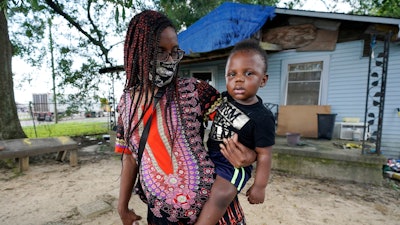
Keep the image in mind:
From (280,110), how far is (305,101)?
79 cm

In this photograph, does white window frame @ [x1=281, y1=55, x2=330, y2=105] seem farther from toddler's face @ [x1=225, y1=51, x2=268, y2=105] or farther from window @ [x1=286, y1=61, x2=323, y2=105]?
toddler's face @ [x1=225, y1=51, x2=268, y2=105]

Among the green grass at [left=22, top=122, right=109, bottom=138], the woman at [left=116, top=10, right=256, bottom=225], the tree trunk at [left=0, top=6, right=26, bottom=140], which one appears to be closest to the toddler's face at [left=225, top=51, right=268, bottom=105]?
the woman at [left=116, top=10, right=256, bottom=225]

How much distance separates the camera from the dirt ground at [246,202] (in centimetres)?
310

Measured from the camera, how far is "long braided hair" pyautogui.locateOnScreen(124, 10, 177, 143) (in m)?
0.98

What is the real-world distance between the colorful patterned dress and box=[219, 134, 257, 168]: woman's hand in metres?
0.10

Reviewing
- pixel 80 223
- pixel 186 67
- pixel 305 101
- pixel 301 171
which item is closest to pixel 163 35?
pixel 80 223

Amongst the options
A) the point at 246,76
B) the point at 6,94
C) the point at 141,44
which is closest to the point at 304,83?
the point at 246,76

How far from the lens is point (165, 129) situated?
976mm

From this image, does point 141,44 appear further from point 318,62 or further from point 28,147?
point 318,62

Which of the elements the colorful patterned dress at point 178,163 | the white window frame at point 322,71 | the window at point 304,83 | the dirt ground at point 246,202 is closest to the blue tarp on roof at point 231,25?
the white window frame at point 322,71

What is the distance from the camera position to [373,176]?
4.32 m

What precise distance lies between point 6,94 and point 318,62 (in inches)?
347

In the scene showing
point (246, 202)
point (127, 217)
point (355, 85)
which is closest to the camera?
point (127, 217)

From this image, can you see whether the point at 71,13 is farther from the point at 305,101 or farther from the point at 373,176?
the point at 373,176
